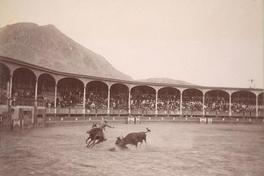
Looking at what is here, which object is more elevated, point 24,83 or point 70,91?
point 24,83

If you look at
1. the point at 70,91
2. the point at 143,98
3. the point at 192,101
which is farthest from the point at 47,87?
the point at 192,101

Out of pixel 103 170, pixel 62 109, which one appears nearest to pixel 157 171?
pixel 103 170

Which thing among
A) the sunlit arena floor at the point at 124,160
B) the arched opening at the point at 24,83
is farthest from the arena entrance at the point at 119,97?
the sunlit arena floor at the point at 124,160

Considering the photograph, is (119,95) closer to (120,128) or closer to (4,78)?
(120,128)

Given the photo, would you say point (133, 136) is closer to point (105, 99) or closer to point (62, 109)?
point (62, 109)

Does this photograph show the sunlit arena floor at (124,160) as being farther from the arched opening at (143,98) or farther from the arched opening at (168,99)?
the arched opening at (168,99)
